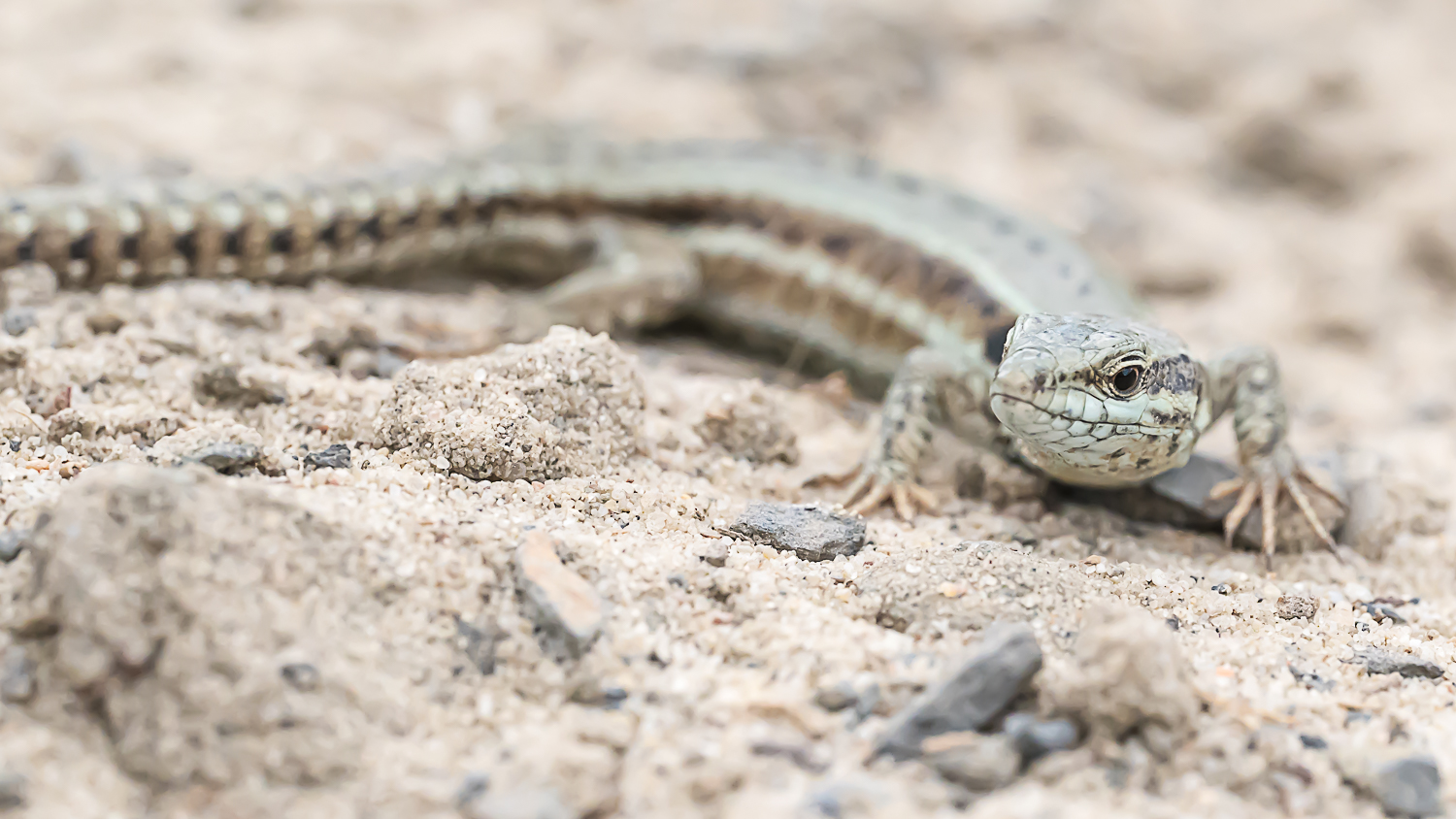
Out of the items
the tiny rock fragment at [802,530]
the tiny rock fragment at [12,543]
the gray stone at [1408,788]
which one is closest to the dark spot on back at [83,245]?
the tiny rock fragment at [12,543]

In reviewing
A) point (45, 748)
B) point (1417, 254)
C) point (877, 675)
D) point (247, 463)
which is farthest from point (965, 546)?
point (1417, 254)

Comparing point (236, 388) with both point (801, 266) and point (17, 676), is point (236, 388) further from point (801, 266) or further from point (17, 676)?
point (801, 266)

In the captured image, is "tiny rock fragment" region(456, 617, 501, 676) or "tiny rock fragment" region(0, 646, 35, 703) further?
"tiny rock fragment" region(456, 617, 501, 676)

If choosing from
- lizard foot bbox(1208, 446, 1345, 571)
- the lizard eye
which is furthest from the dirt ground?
the lizard eye

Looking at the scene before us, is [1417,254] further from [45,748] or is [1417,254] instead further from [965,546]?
[45,748]

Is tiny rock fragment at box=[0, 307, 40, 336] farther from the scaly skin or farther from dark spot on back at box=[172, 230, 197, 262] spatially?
the scaly skin

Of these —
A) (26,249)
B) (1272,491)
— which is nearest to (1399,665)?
(1272,491)
